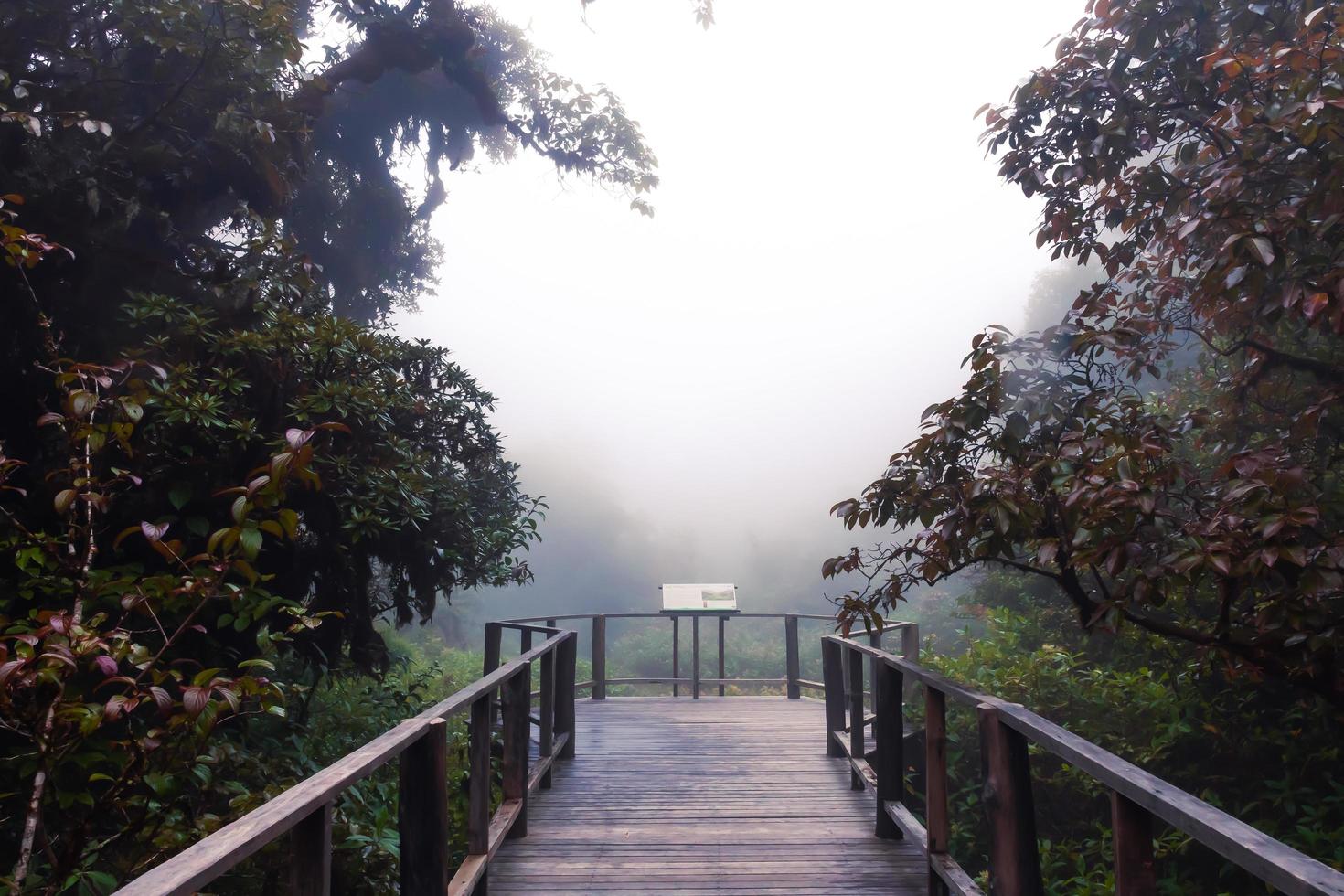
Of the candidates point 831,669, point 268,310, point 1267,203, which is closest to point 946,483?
point 1267,203

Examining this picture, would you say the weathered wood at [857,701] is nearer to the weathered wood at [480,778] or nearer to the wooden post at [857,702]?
the wooden post at [857,702]

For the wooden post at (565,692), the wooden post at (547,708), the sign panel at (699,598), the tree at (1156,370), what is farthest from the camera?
the sign panel at (699,598)

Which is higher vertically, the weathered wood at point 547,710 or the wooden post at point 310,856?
the wooden post at point 310,856

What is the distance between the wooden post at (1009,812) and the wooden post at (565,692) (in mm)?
3759

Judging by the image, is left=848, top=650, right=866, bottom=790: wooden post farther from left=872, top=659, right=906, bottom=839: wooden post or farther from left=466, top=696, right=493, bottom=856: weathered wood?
left=466, top=696, right=493, bottom=856: weathered wood

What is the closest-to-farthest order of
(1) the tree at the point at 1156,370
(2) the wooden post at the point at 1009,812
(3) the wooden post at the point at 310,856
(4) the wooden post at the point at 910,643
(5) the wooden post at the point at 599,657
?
(3) the wooden post at the point at 310,856 < (2) the wooden post at the point at 1009,812 < (1) the tree at the point at 1156,370 < (4) the wooden post at the point at 910,643 < (5) the wooden post at the point at 599,657

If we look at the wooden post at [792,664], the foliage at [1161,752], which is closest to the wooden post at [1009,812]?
the foliage at [1161,752]

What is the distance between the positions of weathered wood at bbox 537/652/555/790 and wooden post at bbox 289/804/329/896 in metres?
3.45

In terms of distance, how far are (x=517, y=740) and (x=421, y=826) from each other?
62.1 inches

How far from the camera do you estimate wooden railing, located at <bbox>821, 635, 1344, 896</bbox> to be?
1438 mm

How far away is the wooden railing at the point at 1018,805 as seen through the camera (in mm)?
1438

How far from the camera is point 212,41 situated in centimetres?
540

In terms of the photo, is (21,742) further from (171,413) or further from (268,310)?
(268,310)

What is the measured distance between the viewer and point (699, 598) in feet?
34.6
